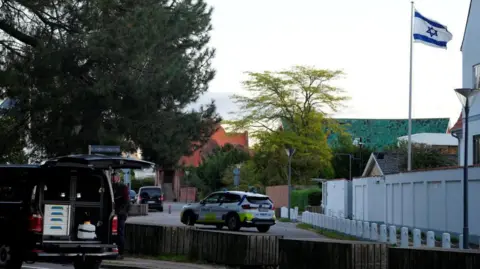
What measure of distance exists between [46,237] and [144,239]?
5982mm

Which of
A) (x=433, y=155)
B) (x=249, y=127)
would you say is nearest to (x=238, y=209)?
(x=433, y=155)

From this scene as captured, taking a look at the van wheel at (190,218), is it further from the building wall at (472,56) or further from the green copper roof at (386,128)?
the green copper roof at (386,128)

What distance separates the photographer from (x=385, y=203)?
36781 millimetres

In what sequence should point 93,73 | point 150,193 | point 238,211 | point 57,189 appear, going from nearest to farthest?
point 57,189, point 93,73, point 238,211, point 150,193

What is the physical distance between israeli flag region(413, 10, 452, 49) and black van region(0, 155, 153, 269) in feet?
90.9

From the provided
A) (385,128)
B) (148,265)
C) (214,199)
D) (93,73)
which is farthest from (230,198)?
(385,128)

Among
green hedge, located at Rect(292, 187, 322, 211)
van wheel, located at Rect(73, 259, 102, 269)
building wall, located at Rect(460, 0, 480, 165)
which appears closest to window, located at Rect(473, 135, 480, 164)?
building wall, located at Rect(460, 0, 480, 165)

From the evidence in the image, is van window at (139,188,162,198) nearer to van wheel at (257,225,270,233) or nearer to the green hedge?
the green hedge

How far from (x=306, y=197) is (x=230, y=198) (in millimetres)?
29977

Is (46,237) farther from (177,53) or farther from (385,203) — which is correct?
(385,203)

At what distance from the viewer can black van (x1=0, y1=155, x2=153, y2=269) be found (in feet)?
51.2

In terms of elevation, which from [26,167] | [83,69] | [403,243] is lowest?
[403,243]

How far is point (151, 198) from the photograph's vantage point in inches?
2483

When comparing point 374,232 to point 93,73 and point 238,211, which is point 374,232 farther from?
point 93,73
